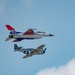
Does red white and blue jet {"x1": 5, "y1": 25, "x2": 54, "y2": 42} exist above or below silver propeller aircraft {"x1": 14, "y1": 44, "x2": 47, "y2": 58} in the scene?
above

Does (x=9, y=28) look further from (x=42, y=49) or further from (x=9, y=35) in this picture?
(x=42, y=49)

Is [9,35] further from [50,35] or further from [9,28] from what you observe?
[50,35]

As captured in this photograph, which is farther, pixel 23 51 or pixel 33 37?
pixel 23 51

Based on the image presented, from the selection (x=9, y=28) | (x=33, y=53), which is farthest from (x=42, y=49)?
(x=9, y=28)

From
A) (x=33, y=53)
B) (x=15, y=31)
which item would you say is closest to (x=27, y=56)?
(x=33, y=53)

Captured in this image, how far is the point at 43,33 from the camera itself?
15525cm

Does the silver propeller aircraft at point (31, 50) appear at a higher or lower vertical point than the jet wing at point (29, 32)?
lower

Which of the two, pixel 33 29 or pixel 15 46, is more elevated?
pixel 33 29

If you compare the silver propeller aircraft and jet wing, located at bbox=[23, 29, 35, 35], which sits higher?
jet wing, located at bbox=[23, 29, 35, 35]

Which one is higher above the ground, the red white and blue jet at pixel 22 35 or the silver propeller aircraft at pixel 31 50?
the red white and blue jet at pixel 22 35

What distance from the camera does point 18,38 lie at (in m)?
151

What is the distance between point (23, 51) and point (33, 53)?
147 inches

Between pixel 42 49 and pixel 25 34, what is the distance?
34.8 ft

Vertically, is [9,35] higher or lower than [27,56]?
higher
